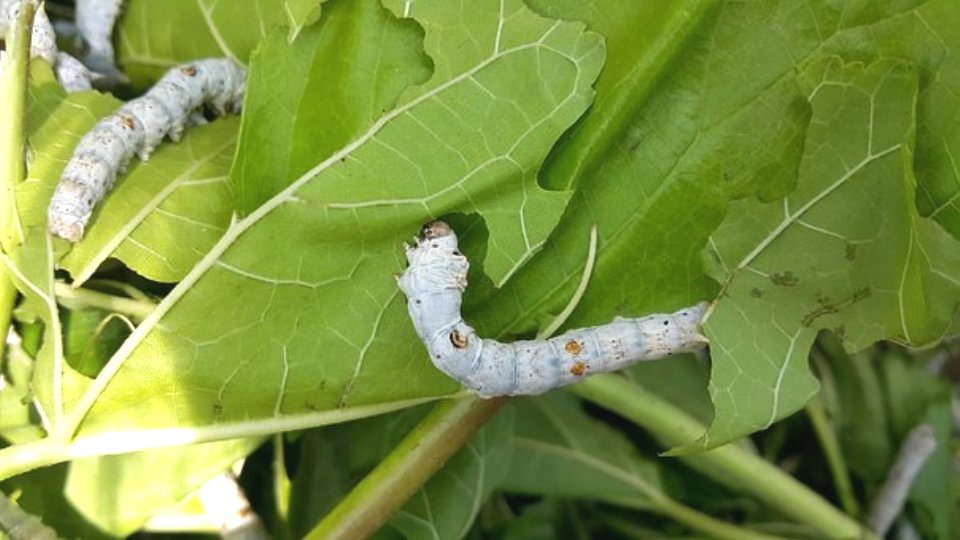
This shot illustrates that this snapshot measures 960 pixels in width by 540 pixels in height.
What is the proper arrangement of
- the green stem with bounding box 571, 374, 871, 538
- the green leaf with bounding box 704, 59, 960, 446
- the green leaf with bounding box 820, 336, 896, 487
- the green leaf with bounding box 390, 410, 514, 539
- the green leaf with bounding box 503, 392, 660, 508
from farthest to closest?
the green leaf with bounding box 820, 336, 896, 487
the green leaf with bounding box 503, 392, 660, 508
the green stem with bounding box 571, 374, 871, 538
the green leaf with bounding box 390, 410, 514, 539
the green leaf with bounding box 704, 59, 960, 446

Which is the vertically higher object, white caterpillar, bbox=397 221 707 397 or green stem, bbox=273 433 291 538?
white caterpillar, bbox=397 221 707 397

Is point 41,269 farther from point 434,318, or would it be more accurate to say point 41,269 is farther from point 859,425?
point 859,425

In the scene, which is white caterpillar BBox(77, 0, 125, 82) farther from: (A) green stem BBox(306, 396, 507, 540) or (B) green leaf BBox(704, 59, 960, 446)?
(B) green leaf BBox(704, 59, 960, 446)

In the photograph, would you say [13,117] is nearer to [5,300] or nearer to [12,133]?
[12,133]

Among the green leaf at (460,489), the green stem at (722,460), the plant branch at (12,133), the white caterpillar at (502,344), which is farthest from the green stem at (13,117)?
the green stem at (722,460)

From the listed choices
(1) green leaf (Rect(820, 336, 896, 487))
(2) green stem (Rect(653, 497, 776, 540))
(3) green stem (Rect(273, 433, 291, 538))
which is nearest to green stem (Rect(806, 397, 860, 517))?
(1) green leaf (Rect(820, 336, 896, 487))

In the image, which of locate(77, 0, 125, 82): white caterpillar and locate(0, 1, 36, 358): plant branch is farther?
locate(77, 0, 125, 82): white caterpillar

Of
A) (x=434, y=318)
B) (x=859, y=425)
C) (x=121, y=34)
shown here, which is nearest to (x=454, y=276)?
(x=434, y=318)
